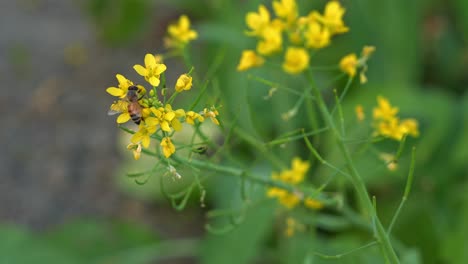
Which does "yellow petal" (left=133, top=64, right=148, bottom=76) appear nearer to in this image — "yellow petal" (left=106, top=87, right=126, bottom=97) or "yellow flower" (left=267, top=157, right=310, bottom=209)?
"yellow petal" (left=106, top=87, right=126, bottom=97)

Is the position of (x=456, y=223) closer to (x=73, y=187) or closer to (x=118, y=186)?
(x=118, y=186)

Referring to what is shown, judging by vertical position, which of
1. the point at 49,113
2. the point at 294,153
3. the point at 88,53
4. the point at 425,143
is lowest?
the point at 425,143

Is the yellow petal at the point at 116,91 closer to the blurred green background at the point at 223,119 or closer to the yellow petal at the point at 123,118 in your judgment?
the yellow petal at the point at 123,118

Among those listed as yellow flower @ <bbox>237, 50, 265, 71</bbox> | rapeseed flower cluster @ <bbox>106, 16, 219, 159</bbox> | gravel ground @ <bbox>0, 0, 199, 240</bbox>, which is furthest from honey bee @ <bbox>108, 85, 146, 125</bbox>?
gravel ground @ <bbox>0, 0, 199, 240</bbox>

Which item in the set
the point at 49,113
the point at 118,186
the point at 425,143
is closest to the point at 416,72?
the point at 425,143

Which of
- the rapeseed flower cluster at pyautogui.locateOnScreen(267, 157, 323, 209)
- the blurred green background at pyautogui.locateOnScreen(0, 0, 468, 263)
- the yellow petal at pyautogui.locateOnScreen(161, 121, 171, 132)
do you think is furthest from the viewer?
the blurred green background at pyautogui.locateOnScreen(0, 0, 468, 263)

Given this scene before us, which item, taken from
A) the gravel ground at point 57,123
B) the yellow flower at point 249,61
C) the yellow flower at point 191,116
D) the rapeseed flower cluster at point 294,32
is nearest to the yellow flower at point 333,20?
the rapeseed flower cluster at point 294,32
